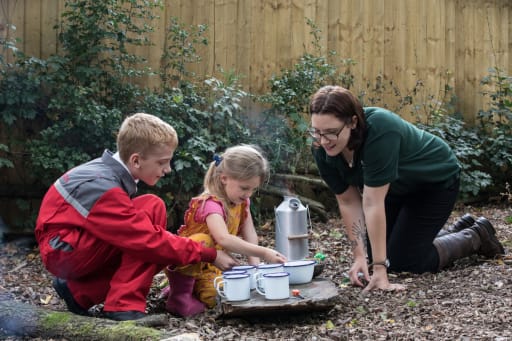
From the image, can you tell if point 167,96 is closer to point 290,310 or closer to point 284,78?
point 284,78

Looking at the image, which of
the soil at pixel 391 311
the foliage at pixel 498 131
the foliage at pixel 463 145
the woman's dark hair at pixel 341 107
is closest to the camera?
the soil at pixel 391 311

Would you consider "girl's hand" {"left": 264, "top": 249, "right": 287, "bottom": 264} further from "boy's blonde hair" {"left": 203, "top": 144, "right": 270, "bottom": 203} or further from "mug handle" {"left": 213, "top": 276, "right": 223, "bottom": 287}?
"boy's blonde hair" {"left": 203, "top": 144, "right": 270, "bottom": 203}

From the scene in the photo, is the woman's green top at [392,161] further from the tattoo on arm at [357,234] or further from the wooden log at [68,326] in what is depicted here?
the wooden log at [68,326]

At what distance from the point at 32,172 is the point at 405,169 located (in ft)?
9.67

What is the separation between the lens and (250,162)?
10.8 ft

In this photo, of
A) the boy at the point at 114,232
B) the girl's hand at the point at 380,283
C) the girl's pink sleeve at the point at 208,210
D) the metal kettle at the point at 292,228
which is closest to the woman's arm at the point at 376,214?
the girl's hand at the point at 380,283

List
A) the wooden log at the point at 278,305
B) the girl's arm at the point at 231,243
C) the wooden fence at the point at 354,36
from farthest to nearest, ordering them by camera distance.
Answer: the wooden fence at the point at 354,36 < the girl's arm at the point at 231,243 < the wooden log at the point at 278,305

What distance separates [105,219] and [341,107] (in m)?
1.34

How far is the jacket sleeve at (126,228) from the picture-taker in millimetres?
2797

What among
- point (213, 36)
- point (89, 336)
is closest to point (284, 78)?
point (213, 36)

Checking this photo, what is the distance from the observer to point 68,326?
8.84 feet

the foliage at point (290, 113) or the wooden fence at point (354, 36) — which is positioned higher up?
the wooden fence at point (354, 36)

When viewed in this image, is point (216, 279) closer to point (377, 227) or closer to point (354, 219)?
point (377, 227)

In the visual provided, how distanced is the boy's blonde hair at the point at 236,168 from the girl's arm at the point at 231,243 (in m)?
0.17
